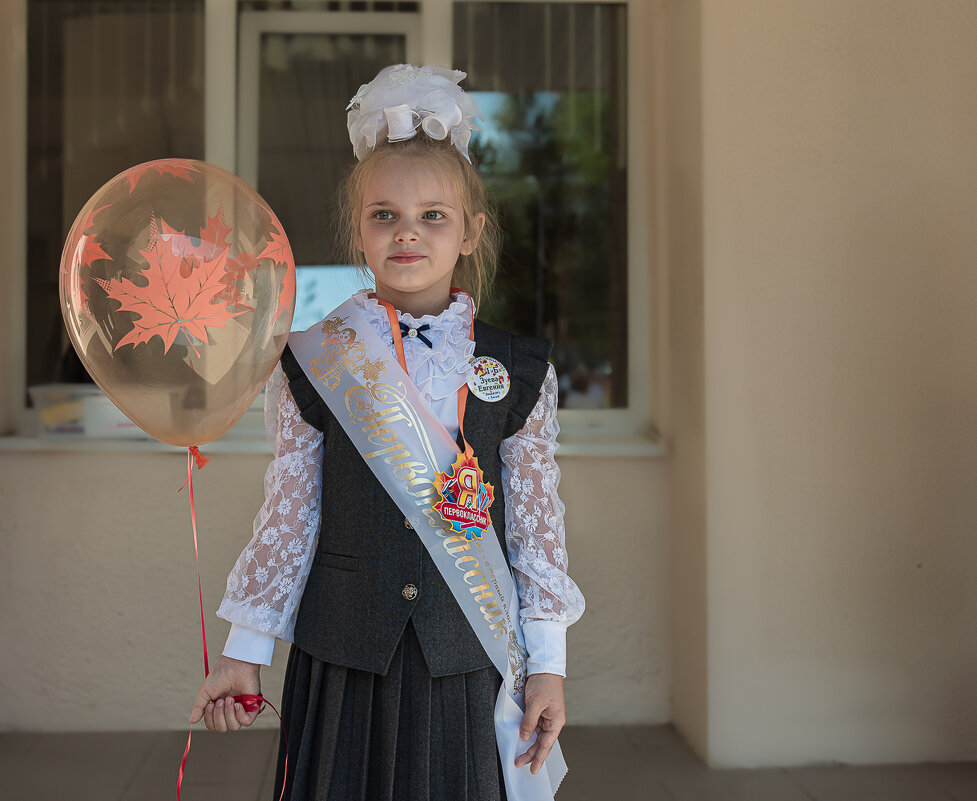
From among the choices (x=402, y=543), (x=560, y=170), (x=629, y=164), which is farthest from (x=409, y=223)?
(x=560, y=170)

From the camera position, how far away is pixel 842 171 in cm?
282

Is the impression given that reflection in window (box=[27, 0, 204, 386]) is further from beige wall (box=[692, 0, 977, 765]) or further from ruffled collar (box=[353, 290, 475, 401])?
ruffled collar (box=[353, 290, 475, 401])

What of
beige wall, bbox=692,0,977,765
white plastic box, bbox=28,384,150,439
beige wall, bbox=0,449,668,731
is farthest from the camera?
white plastic box, bbox=28,384,150,439

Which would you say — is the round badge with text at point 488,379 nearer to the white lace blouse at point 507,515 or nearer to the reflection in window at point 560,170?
the white lace blouse at point 507,515

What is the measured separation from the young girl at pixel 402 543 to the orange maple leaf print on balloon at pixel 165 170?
29 cm

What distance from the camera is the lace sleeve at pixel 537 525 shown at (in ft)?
5.22

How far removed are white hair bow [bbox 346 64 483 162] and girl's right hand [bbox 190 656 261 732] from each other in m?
0.87

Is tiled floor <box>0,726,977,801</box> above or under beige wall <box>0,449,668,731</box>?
under

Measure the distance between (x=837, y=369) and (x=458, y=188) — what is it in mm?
1630

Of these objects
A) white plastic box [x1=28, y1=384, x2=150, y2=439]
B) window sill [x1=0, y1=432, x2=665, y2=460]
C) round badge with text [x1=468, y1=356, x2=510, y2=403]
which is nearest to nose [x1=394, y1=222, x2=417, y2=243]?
round badge with text [x1=468, y1=356, x2=510, y2=403]

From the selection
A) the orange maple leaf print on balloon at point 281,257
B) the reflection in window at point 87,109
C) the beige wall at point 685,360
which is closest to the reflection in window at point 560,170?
the beige wall at point 685,360

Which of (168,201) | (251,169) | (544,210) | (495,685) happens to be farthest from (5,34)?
(495,685)

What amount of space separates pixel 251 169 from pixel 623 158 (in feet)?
4.39

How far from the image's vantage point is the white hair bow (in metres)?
1.59
